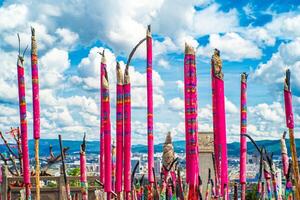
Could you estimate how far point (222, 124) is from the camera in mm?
11531

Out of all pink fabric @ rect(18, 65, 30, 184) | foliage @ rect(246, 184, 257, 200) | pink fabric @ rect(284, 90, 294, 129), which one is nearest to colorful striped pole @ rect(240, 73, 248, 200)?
pink fabric @ rect(284, 90, 294, 129)

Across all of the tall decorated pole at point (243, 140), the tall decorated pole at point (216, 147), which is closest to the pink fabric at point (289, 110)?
the tall decorated pole at point (216, 147)

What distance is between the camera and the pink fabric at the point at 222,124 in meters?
11.5

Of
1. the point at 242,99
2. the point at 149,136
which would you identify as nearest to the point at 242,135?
the point at 242,99

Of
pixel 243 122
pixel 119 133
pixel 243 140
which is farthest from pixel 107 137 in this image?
pixel 243 122

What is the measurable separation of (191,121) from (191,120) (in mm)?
21

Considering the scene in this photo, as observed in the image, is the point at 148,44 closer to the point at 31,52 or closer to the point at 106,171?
the point at 31,52

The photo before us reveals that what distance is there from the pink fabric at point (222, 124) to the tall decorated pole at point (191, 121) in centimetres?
68

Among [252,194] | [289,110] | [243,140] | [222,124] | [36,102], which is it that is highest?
[36,102]

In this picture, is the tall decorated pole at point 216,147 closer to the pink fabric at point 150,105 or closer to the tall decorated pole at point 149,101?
the pink fabric at point 150,105

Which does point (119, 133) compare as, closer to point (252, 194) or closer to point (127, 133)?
point (127, 133)

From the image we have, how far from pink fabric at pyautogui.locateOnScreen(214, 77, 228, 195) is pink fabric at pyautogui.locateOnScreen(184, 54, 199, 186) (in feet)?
2.23

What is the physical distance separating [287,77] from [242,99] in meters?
4.29

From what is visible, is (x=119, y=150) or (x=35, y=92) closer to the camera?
(x=119, y=150)
